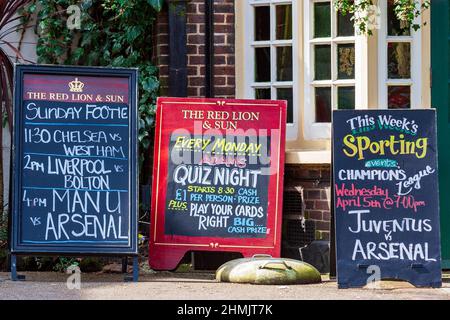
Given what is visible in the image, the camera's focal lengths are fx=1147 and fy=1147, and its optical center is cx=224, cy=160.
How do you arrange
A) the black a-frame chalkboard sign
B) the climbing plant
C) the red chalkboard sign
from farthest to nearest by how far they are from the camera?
the climbing plant, the red chalkboard sign, the black a-frame chalkboard sign

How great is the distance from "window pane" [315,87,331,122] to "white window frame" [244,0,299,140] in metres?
0.18

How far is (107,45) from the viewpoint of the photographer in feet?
33.9

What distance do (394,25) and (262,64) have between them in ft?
3.89

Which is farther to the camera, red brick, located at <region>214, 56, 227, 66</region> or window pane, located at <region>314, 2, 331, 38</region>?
red brick, located at <region>214, 56, 227, 66</region>

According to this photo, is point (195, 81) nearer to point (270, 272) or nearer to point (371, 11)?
point (371, 11)

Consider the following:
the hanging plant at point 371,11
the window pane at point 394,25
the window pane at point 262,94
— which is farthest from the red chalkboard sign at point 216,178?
the window pane at point 394,25

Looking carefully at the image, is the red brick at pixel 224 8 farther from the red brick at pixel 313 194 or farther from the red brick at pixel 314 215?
the red brick at pixel 314 215

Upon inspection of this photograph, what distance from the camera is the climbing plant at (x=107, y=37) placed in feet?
32.8

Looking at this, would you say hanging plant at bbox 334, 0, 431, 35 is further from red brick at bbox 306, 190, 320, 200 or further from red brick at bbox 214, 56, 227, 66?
red brick at bbox 306, 190, 320, 200

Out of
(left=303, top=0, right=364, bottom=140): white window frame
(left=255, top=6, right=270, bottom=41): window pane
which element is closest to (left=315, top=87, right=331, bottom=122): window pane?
(left=303, top=0, right=364, bottom=140): white window frame

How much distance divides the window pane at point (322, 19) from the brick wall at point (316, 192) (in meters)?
1.14

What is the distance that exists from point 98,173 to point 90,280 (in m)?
0.83

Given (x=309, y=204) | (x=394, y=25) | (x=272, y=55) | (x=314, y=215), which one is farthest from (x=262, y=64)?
(x=314, y=215)

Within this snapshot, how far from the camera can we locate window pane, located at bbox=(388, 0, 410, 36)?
941 cm
